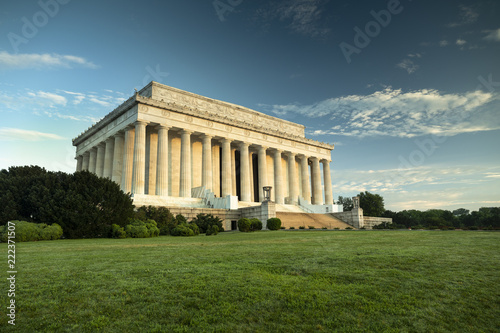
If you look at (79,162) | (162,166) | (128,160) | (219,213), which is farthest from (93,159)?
(219,213)

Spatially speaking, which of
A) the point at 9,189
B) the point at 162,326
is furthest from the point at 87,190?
the point at 162,326

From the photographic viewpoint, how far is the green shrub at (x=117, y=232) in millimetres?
23033

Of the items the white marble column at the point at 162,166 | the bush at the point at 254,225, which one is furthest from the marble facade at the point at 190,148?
the bush at the point at 254,225

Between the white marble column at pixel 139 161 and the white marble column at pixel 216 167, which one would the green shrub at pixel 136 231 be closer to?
the white marble column at pixel 139 161

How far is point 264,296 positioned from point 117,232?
63.7ft

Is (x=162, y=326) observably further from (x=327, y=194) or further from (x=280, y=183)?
(x=327, y=194)

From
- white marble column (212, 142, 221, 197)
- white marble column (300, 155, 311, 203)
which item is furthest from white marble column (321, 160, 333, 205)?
white marble column (212, 142, 221, 197)

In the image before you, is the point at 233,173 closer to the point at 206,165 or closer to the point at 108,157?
the point at 206,165

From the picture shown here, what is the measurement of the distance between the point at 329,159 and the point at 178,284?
6555 centimetres

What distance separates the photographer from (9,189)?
78.7 ft

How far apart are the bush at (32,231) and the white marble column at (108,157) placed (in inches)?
1180

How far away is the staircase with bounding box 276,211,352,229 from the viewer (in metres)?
41.0

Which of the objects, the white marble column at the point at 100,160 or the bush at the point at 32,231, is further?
the white marble column at the point at 100,160

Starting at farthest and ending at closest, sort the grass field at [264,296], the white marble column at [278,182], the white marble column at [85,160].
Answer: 1. the white marble column at [85,160]
2. the white marble column at [278,182]
3. the grass field at [264,296]
